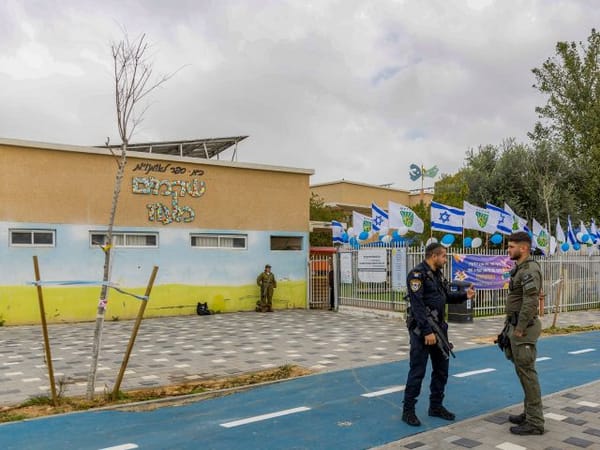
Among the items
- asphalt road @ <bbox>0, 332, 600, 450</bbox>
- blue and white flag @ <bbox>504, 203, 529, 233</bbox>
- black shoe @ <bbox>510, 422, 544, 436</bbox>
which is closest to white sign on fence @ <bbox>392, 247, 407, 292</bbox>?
blue and white flag @ <bbox>504, 203, 529, 233</bbox>

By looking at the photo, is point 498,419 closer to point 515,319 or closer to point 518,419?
point 518,419

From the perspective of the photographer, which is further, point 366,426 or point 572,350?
point 572,350

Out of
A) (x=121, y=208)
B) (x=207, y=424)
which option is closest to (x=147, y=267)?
(x=121, y=208)

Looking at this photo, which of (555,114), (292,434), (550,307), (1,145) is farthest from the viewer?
(555,114)

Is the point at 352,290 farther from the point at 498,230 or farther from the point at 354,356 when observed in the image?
the point at 354,356

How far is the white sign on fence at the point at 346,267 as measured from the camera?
56.9 ft

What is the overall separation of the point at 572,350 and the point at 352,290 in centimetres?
788

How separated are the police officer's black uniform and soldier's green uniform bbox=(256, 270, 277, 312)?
40.1 feet

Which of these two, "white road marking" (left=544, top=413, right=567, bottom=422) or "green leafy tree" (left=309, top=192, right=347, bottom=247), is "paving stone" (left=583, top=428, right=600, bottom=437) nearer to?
"white road marking" (left=544, top=413, right=567, bottom=422)

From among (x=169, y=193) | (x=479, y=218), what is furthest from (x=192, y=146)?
(x=479, y=218)

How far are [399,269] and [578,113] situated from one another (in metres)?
17.6

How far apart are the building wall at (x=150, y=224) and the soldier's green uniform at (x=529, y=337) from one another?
12.7 m

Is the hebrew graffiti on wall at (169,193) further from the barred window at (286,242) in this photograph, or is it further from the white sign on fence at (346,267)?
the white sign on fence at (346,267)

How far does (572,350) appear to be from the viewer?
1015cm
